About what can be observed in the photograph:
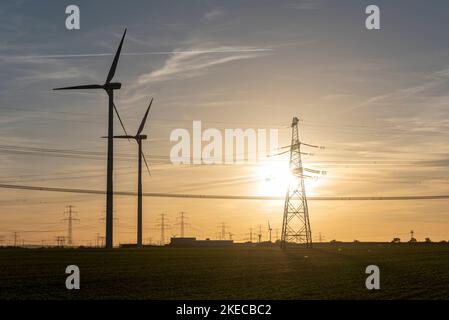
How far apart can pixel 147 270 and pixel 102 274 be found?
25.5 feet

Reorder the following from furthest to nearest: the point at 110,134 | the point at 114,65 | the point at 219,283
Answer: the point at 114,65 → the point at 110,134 → the point at 219,283

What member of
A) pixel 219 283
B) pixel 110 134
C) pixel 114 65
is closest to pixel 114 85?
pixel 114 65

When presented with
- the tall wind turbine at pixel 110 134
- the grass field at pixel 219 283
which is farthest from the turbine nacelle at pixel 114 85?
the grass field at pixel 219 283

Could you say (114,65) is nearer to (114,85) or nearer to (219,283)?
(114,85)

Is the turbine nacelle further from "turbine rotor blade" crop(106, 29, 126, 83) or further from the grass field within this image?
the grass field

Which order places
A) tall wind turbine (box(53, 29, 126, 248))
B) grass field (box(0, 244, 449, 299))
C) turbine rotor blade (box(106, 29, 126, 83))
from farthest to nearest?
turbine rotor blade (box(106, 29, 126, 83)) < tall wind turbine (box(53, 29, 126, 248)) < grass field (box(0, 244, 449, 299))

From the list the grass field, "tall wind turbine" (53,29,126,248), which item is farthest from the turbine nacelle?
the grass field

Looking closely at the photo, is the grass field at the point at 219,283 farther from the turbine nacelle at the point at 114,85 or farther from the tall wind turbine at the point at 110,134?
the turbine nacelle at the point at 114,85

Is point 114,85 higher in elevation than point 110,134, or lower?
higher
